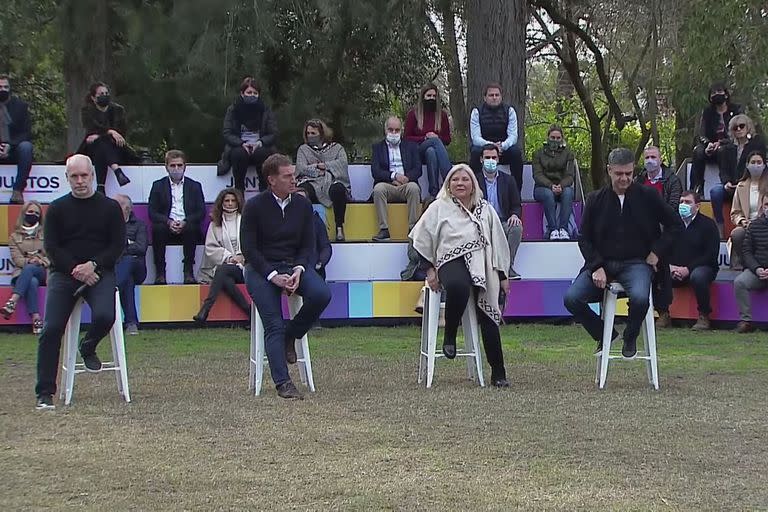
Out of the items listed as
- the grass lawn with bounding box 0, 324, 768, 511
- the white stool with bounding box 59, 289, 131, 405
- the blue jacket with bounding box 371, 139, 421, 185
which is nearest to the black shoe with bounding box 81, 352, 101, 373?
the white stool with bounding box 59, 289, 131, 405

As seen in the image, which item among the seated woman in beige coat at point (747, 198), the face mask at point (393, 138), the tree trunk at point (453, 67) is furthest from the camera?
the tree trunk at point (453, 67)

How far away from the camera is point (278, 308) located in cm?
822

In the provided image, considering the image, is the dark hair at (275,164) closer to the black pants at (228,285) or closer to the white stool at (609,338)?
the white stool at (609,338)

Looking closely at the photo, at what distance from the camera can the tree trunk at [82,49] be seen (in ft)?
50.4

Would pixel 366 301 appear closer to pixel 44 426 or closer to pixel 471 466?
pixel 44 426

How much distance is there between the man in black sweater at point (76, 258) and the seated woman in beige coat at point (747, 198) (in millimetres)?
7541

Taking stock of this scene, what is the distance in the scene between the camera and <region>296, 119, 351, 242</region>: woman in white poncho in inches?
554

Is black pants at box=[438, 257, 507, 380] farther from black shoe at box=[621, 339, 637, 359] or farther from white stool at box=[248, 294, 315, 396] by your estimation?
white stool at box=[248, 294, 315, 396]

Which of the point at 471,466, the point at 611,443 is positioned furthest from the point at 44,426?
the point at 611,443

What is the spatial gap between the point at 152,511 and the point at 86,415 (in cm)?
261

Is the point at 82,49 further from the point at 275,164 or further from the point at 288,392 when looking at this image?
the point at 288,392

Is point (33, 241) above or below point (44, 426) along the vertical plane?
above

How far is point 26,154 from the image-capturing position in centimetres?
1411

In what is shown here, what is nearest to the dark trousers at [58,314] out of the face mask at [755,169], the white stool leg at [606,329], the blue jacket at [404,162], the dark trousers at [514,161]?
the white stool leg at [606,329]
